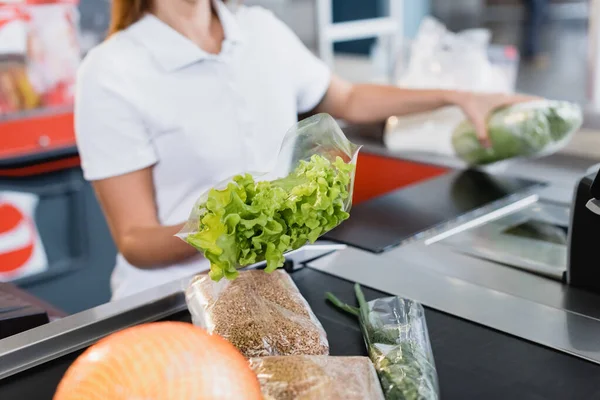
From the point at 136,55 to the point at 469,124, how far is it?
0.76 m

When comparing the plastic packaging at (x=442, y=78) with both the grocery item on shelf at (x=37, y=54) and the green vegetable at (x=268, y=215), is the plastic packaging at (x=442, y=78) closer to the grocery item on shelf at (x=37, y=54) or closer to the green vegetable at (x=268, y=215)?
the green vegetable at (x=268, y=215)

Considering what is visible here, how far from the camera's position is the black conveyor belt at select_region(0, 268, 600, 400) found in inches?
30.7

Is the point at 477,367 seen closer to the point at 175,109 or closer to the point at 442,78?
the point at 175,109

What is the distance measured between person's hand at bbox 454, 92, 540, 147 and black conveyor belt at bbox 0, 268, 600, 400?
658mm

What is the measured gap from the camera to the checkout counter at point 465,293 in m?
0.83

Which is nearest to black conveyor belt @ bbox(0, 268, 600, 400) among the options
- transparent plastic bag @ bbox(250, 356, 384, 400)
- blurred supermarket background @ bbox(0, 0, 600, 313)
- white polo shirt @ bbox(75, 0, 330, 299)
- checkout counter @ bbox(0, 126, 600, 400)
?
checkout counter @ bbox(0, 126, 600, 400)

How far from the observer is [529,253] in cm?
123

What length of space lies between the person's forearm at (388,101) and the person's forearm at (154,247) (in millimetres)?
686

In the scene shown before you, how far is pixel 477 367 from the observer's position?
833 millimetres

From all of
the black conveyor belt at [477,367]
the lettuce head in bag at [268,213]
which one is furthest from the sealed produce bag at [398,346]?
the lettuce head in bag at [268,213]

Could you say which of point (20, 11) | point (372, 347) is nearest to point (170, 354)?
point (372, 347)

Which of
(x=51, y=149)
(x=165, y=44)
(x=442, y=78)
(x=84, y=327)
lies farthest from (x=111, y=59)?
(x=51, y=149)

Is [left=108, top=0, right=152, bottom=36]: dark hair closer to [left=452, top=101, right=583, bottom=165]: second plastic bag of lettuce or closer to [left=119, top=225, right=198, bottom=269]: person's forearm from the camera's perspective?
[left=119, top=225, right=198, bottom=269]: person's forearm

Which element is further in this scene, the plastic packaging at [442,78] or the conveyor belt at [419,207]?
the plastic packaging at [442,78]
